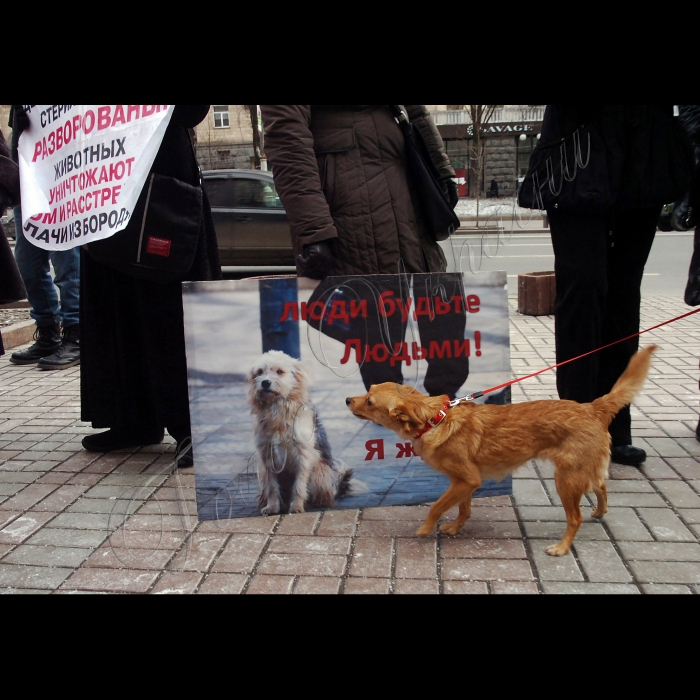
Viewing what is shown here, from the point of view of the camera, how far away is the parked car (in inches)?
475

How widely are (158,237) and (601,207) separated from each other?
80.2 inches

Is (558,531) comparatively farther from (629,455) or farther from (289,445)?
(289,445)

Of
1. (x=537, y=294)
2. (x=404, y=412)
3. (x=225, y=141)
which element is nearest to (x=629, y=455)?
(x=404, y=412)

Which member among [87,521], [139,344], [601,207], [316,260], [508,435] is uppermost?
[601,207]

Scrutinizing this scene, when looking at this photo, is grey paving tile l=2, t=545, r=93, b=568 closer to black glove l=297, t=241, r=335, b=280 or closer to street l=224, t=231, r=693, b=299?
black glove l=297, t=241, r=335, b=280

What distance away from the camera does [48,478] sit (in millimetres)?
3541

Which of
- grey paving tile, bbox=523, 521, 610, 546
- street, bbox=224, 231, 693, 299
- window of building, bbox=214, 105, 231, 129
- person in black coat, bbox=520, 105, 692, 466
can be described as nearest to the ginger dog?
grey paving tile, bbox=523, 521, 610, 546

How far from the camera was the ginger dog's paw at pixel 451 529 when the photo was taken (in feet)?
9.32

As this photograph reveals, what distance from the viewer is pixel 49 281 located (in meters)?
6.25

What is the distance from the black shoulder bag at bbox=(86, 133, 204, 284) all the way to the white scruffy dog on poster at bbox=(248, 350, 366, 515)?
2.70 ft

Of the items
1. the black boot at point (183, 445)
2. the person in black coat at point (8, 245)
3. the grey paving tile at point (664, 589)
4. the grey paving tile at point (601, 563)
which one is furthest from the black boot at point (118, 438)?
the grey paving tile at point (664, 589)

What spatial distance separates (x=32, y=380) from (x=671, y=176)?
4.78m

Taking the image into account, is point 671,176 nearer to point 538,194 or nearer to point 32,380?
point 538,194

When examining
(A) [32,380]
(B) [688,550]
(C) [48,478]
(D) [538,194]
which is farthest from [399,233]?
(A) [32,380]
